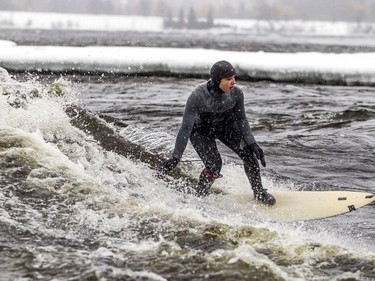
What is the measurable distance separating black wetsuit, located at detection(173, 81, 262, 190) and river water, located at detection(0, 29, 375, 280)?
1.73ft

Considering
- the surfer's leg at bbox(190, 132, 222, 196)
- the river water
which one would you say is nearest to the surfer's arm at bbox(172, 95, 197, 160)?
the surfer's leg at bbox(190, 132, 222, 196)

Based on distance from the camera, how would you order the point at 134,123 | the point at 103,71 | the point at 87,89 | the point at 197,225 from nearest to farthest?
the point at 197,225 → the point at 134,123 → the point at 87,89 → the point at 103,71

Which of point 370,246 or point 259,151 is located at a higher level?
point 259,151

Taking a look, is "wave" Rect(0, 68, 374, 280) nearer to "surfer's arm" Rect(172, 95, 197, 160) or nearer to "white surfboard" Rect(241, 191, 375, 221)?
"white surfboard" Rect(241, 191, 375, 221)

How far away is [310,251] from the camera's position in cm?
679

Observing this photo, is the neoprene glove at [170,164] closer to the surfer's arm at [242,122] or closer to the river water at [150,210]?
the river water at [150,210]

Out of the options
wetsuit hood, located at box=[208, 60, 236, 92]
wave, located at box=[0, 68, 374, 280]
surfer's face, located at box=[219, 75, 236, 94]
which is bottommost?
wave, located at box=[0, 68, 374, 280]

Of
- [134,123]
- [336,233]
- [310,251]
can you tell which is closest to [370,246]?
[336,233]

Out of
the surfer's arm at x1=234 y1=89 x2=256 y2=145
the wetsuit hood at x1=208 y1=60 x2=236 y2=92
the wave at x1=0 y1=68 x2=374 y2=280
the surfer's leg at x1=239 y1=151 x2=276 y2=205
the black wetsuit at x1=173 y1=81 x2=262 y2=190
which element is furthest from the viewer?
the surfer's leg at x1=239 y1=151 x2=276 y2=205

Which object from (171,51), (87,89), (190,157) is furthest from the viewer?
(171,51)

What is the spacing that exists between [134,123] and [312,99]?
666 cm

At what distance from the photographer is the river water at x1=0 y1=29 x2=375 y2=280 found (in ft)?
20.7

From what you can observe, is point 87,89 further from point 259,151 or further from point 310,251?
point 310,251

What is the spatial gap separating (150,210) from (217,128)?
68.5 inches
